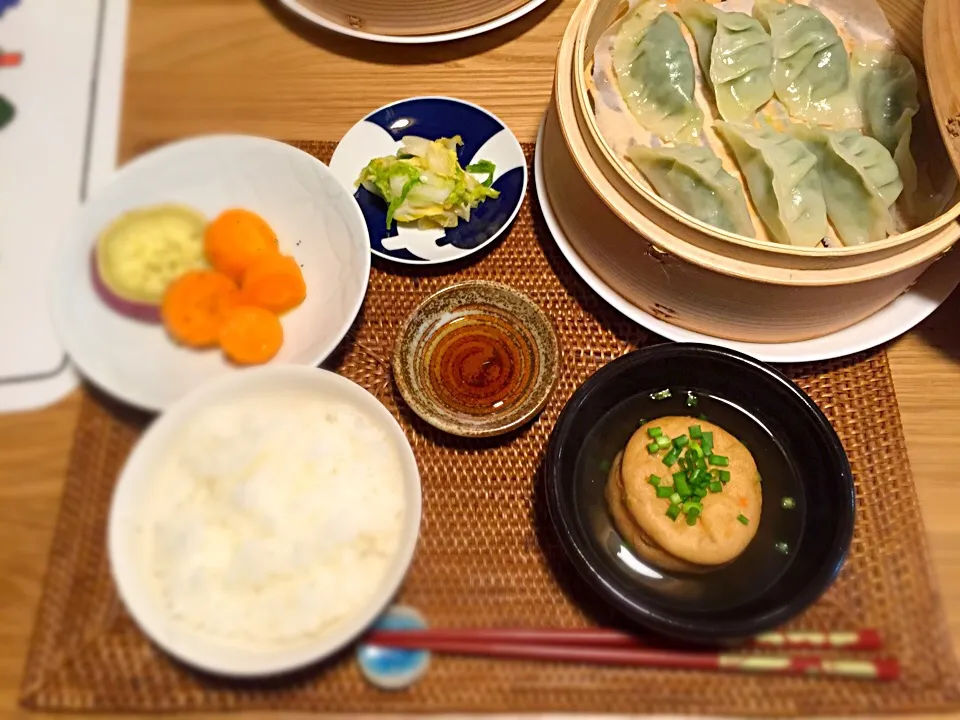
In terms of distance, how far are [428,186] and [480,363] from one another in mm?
494

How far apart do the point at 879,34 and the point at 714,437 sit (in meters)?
1.38

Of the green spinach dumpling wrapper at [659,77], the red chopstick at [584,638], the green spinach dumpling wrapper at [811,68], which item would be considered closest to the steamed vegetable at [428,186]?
the green spinach dumpling wrapper at [659,77]

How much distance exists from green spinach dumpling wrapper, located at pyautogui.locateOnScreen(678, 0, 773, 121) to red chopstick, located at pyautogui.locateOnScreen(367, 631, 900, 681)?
140 cm

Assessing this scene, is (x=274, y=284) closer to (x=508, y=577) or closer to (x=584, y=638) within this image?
(x=508, y=577)

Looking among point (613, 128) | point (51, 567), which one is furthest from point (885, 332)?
point (51, 567)

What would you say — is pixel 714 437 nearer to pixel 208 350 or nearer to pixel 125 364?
pixel 208 350

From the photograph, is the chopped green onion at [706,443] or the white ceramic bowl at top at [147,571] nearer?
the white ceramic bowl at top at [147,571]

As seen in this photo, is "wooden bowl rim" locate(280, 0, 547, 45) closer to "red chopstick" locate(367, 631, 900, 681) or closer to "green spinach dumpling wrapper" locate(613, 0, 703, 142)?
"green spinach dumpling wrapper" locate(613, 0, 703, 142)

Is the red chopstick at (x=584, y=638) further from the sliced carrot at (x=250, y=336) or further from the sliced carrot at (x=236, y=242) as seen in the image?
the sliced carrot at (x=236, y=242)

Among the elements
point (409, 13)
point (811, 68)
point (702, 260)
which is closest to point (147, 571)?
point (702, 260)

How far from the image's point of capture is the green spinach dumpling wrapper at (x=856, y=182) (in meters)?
1.79

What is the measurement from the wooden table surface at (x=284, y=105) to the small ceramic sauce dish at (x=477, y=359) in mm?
543

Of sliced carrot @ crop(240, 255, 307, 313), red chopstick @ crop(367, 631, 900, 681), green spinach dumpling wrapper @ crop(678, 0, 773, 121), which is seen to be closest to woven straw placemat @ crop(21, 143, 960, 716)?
red chopstick @ crop(367, 631, 900, 681)

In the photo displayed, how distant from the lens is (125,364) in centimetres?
114
